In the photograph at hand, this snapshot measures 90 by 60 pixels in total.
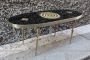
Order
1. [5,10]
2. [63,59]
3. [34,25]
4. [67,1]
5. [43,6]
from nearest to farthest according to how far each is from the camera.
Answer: [34,25]
[63,59]
[5,10]
[43,6]
[67,1]

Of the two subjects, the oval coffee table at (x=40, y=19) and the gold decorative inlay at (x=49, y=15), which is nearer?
the oval coffee table at (x=40, y=19)

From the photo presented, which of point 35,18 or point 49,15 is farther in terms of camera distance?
point 49,15

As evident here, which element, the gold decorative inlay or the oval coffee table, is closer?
the oval coffee table

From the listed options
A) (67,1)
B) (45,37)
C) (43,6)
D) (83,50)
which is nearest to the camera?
(83,50)

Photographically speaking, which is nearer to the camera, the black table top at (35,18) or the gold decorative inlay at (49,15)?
the black table top at (35,18)

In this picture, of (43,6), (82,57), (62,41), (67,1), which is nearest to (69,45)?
(62,41)

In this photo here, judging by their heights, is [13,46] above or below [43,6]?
below

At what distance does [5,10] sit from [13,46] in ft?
2.93

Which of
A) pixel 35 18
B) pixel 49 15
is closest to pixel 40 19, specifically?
pixel 35 18

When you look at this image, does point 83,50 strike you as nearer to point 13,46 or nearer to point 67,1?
point 13,46

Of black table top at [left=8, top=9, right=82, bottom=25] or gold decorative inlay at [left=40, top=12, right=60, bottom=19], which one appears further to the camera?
gold decorative inlay at [left=40, top=12, right=60, bottom=19]

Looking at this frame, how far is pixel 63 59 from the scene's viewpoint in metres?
3.22

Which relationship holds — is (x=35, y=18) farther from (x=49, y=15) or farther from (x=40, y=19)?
(x=49, y=15)

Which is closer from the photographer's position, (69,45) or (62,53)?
(62,53)
